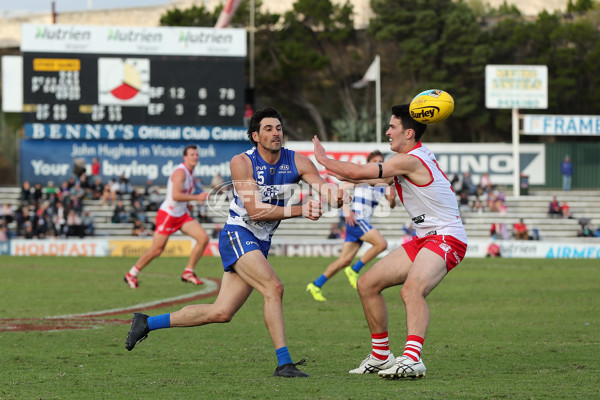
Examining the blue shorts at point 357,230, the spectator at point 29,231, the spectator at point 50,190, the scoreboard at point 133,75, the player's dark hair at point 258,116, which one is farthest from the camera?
the spectator at point 50,190

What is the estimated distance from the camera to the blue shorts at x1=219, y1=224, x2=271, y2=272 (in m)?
8.23

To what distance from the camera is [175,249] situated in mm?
32875

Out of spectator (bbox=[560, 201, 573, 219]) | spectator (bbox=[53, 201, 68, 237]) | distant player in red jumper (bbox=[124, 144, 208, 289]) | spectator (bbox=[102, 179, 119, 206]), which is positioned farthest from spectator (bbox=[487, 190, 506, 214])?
distant player in red jumper (bbox=[124, 144, 208, 289])

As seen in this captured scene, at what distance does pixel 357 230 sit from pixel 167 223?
3705mm

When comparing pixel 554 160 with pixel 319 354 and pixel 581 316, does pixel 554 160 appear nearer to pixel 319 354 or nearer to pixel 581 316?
pixel 581 316

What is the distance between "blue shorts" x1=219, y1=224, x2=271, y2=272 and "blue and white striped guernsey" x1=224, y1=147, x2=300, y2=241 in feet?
0.20

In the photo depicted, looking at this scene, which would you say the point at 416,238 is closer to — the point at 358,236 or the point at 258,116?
the point at 258,116

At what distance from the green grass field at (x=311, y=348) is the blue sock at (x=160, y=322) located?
1.31ft

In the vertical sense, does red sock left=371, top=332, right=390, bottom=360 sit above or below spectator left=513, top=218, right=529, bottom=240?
above

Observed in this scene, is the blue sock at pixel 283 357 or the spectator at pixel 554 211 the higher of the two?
the spectator at pixel 554 211

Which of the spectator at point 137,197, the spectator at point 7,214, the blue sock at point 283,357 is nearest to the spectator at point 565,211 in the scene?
the spectator at point 137,197

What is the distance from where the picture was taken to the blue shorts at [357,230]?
17031mm

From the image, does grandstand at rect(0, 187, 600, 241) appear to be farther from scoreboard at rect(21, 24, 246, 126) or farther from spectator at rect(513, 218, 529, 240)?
scoreboard at rect(21, 24, 246, 126)

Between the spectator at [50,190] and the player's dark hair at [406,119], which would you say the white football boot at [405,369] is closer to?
the player's dark hair at [406,119]
